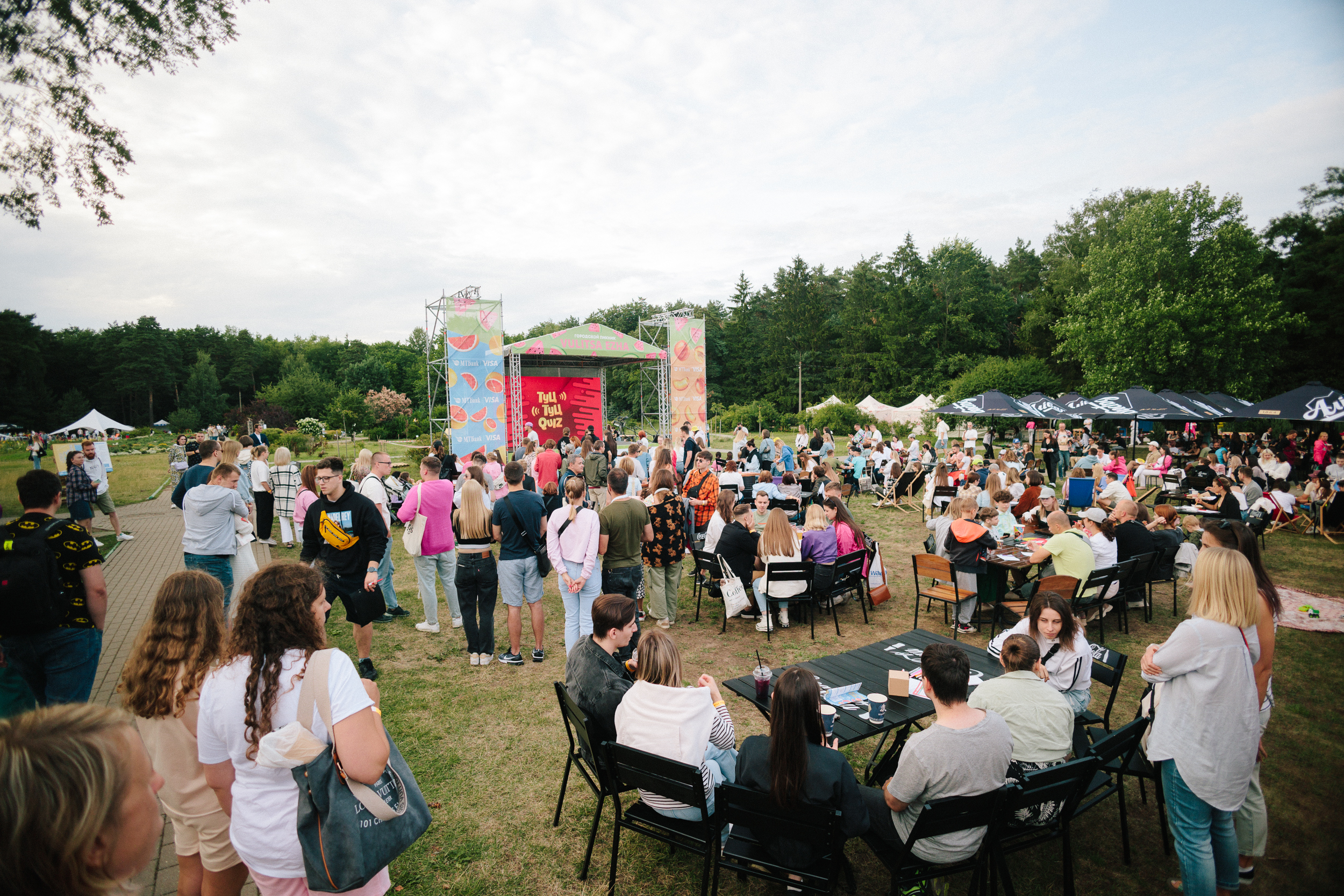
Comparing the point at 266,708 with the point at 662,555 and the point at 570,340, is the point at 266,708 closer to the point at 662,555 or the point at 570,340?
the point at 662,555

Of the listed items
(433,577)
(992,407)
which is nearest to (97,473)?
(433,577)

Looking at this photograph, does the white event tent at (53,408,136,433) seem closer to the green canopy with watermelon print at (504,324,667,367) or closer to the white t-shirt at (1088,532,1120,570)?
the green canopy with watermelon print at (504,324,667,367)

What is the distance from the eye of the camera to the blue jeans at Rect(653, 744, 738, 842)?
2658mm

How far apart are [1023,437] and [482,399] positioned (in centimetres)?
1968

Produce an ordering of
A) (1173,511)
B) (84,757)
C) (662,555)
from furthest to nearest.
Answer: (1173,511)
(662,555)
(84,757)

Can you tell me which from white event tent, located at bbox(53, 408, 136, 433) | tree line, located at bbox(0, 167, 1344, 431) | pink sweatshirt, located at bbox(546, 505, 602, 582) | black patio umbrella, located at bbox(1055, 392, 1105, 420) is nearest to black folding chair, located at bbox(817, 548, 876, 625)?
pink sweatshirt, located at bbox(546, 505, 602, 582)

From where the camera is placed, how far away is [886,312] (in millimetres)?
42094

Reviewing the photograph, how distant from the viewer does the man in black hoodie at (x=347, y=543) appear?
14.3 feet

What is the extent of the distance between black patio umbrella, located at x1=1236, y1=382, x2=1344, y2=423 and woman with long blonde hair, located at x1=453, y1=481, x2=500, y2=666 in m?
15.7

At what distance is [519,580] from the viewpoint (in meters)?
4.96

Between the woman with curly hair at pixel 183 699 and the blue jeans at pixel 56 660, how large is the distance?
1626 millimetres

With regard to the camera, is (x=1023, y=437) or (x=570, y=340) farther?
(x=1023, y=437)

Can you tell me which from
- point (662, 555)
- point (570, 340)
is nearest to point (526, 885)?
point (662, 555)

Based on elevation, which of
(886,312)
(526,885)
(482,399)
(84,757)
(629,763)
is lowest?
(526,885)
